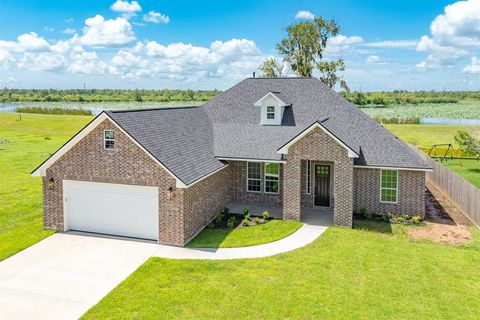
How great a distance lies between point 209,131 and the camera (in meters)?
22.1

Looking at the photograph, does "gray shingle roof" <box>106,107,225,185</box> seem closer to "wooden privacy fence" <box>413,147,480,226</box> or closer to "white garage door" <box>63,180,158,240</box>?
"white garage door" <box>63,180,158,240</box>

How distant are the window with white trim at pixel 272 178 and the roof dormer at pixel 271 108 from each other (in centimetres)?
267

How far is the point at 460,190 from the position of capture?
20.1 meters

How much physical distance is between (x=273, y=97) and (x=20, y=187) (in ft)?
56.5

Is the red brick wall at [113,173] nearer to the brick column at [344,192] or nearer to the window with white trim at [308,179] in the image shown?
the brick column at [344,192]

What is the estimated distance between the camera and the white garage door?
51.4 feet

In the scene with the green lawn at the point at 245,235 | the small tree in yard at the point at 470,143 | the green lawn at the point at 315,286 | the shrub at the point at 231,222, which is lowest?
the green lawn at the point at 315,286

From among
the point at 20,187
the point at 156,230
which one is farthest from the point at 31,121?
the point at 156,230

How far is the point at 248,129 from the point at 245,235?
7.58 metres

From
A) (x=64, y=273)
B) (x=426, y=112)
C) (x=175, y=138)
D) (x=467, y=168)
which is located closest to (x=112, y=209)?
(x=64, y=273)

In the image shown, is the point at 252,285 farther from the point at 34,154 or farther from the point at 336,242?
the point at 34,154

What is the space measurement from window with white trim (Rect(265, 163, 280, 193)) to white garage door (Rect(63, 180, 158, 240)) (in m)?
7.32

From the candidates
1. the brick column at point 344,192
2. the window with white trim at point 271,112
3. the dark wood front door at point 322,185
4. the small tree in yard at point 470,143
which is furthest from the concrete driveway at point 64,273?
the small tree in yard at point 470,143

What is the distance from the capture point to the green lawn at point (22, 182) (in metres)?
16.2
